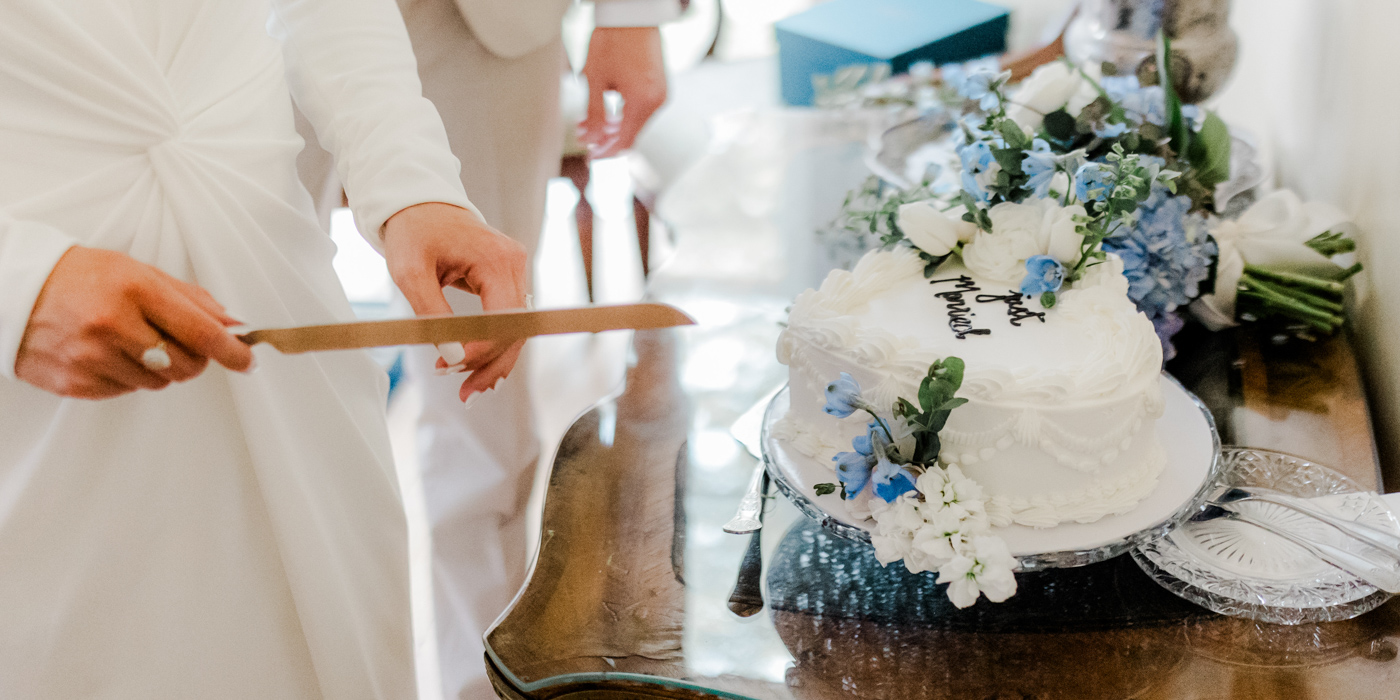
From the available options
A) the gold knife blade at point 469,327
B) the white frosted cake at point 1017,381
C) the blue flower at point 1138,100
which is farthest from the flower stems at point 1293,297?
the gold knife blade at point 469,327

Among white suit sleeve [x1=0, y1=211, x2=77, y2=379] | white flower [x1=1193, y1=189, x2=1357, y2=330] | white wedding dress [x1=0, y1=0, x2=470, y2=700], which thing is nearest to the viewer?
white suit sleeve [x1=0, y1=211, x2=77, y2=379]

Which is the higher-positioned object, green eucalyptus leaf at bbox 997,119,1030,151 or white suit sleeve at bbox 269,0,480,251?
white suit sleeve at bbox 269,0,480,251

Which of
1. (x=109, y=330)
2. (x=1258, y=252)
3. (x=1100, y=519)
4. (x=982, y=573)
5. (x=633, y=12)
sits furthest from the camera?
(x=633, y=12)

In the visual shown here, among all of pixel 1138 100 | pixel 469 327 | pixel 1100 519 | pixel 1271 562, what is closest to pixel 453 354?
pixel 469 327

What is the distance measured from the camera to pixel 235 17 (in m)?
0.84

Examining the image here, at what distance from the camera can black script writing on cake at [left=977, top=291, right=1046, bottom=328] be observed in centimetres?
93

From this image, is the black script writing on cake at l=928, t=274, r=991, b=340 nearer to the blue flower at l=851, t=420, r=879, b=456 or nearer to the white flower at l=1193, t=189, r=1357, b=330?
the blue flower at l=851, t=420, r=879, b=456

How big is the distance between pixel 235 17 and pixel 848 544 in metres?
0.73

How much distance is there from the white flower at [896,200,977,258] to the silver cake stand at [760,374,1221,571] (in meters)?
0.25

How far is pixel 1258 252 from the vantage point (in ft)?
3.92

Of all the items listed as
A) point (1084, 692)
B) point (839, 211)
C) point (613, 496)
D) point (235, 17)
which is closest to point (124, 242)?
point (235, 17)

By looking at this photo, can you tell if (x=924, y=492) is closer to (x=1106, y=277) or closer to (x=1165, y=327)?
(x=1106, y=277)

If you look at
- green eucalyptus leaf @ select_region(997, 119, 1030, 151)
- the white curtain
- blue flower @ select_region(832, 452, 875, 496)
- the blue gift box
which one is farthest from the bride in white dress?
the blue gift box

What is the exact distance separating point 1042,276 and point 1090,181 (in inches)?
4.4
